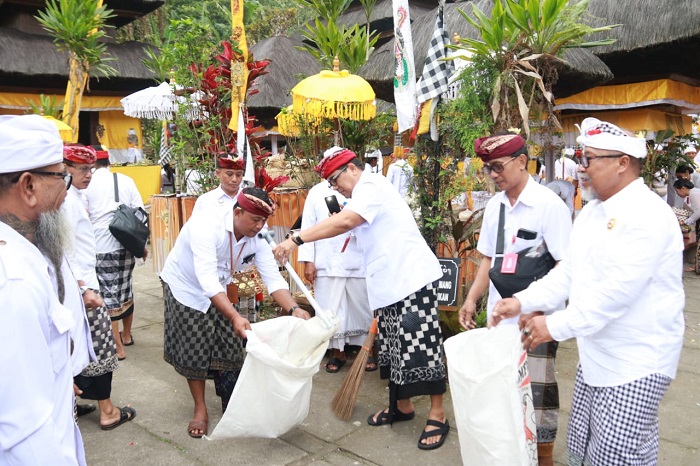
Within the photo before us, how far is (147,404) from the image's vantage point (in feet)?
14.1

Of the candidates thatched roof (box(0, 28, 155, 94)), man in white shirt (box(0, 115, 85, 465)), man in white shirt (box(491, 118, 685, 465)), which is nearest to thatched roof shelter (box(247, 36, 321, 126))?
thatched roof (box(0, 28, 155, 94))

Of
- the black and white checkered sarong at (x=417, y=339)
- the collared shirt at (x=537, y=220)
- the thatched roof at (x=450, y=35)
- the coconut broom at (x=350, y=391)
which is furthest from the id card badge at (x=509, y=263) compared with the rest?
the thatched roof at (x=450, y=35)

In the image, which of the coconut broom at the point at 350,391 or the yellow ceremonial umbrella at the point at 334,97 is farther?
the yellow ceremonial umbrella at the point at 334,97

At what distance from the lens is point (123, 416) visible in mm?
3986

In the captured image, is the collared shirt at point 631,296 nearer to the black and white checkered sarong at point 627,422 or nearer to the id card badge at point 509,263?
the black and white checkered sarong at point 627,422

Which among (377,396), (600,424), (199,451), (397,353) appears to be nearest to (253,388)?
(199,451)

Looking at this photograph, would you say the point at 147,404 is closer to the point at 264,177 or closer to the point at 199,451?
the point at 199,451

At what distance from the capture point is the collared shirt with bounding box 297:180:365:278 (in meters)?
4.94

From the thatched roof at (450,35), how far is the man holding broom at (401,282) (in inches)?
156

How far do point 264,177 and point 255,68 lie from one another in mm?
1105

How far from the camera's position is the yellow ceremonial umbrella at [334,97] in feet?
19.7

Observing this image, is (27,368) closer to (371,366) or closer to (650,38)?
(371,366)

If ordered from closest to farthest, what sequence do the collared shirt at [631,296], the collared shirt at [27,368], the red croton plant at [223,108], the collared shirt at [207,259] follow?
the collared shirt at [27,368] → the collared shirt at [631,296] → the collared shirt at [207,259] → the red croton plant at [223,108]

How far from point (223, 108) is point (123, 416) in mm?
3236
